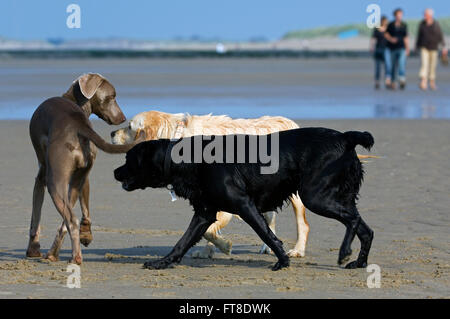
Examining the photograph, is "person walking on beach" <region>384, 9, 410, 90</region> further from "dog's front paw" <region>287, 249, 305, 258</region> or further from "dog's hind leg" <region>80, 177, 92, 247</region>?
"dog's hind leg" <region>80, 177, 92, 247</region>

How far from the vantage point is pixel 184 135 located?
855 centimetres

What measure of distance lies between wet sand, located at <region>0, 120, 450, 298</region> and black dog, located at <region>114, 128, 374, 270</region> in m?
0.31

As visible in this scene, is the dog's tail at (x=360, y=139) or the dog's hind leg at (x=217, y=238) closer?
the dog's tail at (x=360, y=139)

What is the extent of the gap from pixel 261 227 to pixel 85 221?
4.85ft

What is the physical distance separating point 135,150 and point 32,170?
5476 mm

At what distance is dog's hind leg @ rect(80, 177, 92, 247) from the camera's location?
26.7ft

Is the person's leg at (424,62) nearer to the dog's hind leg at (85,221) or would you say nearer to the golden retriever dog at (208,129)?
the golden retriever dog at (208,129)

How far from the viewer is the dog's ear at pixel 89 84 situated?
8.14 meters

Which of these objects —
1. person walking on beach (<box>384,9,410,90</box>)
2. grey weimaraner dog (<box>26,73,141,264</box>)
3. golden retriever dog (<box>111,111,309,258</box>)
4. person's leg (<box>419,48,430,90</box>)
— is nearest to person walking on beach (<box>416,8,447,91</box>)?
person's leg (<box>419,48,430,90</box>)

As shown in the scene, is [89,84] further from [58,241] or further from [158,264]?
[158,264]

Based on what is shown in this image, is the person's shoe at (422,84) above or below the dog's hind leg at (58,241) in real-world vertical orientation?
below

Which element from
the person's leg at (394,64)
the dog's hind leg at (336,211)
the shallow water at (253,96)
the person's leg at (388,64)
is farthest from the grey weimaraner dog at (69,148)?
the person's leg at (388,64)

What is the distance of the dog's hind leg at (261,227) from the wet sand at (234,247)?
0.30 feet
